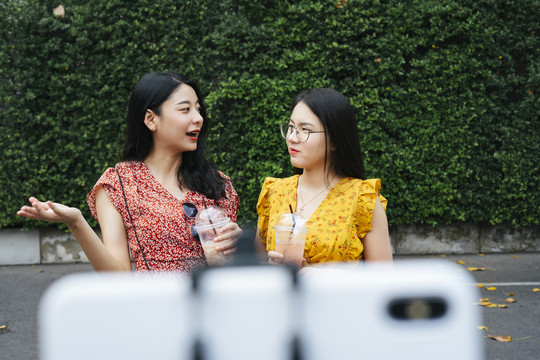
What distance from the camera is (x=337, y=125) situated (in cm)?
219

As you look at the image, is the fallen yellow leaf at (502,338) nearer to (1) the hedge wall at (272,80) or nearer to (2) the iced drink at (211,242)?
(1) the hedge wall at (272,80)

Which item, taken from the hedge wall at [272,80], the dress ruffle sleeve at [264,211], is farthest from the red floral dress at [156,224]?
the hedge wall at [272,80]

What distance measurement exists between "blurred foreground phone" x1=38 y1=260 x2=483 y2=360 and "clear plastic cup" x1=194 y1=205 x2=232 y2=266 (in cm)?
106

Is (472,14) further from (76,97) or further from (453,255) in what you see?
(76,97)

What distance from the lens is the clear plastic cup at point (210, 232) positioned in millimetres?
1786

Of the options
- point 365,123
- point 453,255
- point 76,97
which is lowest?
point 453,255

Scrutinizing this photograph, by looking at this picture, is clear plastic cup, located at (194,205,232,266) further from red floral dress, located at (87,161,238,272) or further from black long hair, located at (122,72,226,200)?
black long hair, located at (122,72,226,200)

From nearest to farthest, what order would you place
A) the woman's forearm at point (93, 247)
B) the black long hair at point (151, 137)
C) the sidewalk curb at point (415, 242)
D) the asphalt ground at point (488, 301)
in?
the woman's forearm at point (93, 247)
the black long hair at point (151, 137)
the asphalt ground at point (488, 301)
the sidewalk curb at point (415, 242)

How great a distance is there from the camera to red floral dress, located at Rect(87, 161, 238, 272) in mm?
2154

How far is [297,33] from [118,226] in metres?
4.25

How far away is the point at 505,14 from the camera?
601cm

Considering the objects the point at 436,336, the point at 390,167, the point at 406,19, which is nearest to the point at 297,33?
the point at 406,19

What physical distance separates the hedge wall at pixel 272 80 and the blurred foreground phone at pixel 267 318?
5.14m

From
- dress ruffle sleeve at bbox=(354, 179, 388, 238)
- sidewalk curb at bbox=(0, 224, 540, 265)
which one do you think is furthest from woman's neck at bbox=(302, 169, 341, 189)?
sidewalk curb at bbox=(0, 224, 540, 265)
